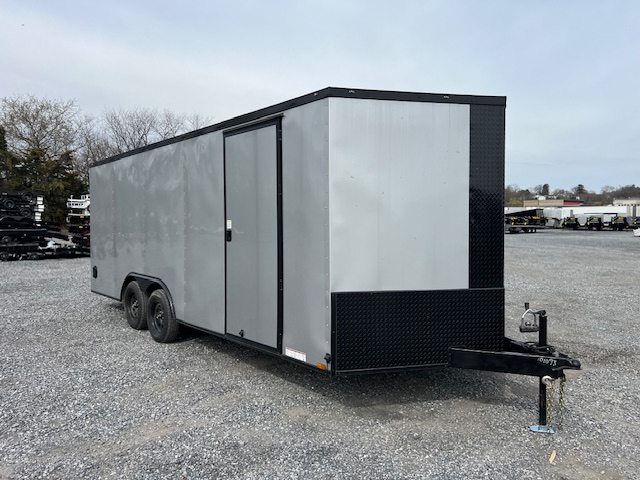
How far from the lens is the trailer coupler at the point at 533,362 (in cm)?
374

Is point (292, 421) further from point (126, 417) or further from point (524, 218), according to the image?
point (524, 218)

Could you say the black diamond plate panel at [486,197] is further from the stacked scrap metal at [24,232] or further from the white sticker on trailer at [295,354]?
the stacked scrap metal at [24,232]

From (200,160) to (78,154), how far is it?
35.7m

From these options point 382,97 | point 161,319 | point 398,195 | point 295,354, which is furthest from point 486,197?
point 161,319

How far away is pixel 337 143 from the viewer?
3869 mm

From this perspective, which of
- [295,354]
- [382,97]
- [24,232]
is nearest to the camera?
[382,97]

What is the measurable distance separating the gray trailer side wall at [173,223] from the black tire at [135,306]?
0.87 feet

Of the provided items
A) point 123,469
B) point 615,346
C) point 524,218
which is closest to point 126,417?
point 123,469

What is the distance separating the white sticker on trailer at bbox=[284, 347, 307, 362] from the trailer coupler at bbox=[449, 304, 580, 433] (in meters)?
1.29

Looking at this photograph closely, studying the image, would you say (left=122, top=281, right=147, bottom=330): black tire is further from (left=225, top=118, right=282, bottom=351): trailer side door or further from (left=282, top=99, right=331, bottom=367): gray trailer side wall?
(left=282, top=99, right=331, bottom=367): gray trailer side wall

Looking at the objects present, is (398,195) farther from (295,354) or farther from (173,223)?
(173,223)

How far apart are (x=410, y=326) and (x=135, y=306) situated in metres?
4.77

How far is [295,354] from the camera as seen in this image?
427cm

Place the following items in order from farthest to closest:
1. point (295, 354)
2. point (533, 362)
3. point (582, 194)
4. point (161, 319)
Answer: point (582, 194) < point (161, 319) < point (295, 354) < point (533, 362)
